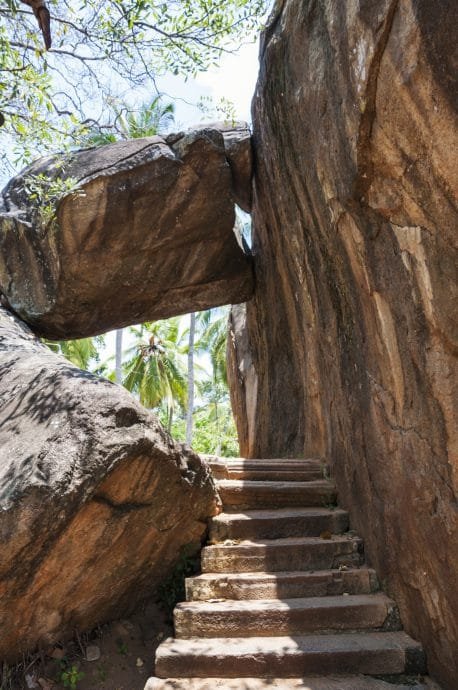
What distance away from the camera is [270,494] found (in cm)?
552

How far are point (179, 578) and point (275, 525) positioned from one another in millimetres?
887

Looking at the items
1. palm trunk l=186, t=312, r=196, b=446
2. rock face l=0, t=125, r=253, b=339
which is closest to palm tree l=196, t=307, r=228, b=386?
palm trunk l=186, t=312, r=196, b=446

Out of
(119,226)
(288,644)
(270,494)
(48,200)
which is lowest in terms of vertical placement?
(288,644)

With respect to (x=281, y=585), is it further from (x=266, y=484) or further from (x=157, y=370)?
(x=157, y=370)

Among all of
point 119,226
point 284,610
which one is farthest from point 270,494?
point 119,226

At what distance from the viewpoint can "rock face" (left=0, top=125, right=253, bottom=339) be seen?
7.94 m

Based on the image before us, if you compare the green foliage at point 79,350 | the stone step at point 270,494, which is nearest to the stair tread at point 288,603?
the stone step at point 270,494

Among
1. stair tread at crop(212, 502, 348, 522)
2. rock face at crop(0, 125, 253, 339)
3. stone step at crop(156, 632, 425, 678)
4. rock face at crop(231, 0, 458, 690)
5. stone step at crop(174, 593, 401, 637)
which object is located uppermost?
rock face at crop(0, 125, 253, 339)

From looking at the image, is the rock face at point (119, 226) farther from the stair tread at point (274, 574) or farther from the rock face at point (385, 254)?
the stair tread at point (274, 574)

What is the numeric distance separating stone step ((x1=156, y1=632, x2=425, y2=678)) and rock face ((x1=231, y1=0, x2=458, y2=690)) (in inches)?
8.5

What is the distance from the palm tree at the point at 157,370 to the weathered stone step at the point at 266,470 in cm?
1612

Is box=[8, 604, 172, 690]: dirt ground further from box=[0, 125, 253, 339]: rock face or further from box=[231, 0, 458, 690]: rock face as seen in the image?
box=[0, 125, 253, 339]: rock face

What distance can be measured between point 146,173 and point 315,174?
3652 mm

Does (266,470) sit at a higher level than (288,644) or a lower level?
higher
